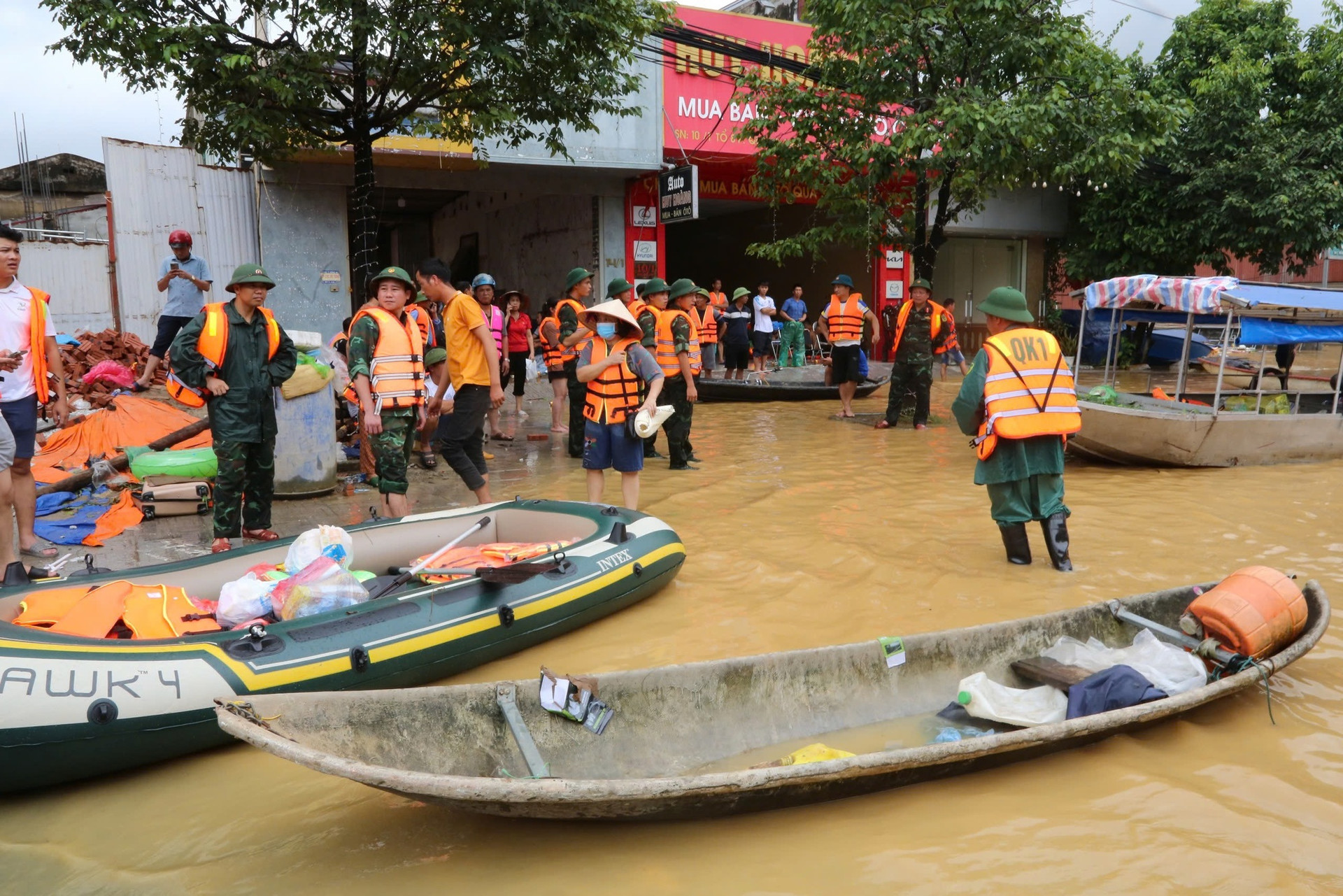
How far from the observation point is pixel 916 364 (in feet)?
39.7

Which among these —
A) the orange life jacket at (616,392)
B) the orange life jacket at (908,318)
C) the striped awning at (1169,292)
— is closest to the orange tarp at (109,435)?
the orange life jacket at (616,392)

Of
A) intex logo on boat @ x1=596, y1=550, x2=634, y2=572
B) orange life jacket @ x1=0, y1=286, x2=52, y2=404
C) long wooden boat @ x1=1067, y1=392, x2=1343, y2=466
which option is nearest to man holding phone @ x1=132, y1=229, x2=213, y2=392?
orange life jacket @ x1=0, y1=286, x2=52, y2=404

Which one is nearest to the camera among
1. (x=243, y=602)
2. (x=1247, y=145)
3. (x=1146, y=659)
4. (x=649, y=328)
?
(x=1146, y=659)

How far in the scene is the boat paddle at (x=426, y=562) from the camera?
4.71m

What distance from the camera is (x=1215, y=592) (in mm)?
4320

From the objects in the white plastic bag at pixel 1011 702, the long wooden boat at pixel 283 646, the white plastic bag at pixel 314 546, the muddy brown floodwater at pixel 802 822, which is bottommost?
the muddy brown floodwater at pixel 802 822

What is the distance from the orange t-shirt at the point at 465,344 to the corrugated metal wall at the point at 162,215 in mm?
8475

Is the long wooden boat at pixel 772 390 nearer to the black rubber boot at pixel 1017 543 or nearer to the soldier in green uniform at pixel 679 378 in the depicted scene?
the soldier in green uniform at pixel 679 378

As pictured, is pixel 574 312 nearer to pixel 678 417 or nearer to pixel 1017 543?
pixel 678 417

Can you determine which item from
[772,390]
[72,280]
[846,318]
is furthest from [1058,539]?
[72,280]

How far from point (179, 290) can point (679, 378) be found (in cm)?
485

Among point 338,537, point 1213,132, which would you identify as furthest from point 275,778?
point 1213,132

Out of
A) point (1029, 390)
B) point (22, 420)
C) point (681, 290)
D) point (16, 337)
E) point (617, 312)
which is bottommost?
point (22, 420)

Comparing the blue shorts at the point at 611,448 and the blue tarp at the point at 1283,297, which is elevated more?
the blue tarp at the point at 1283,297
